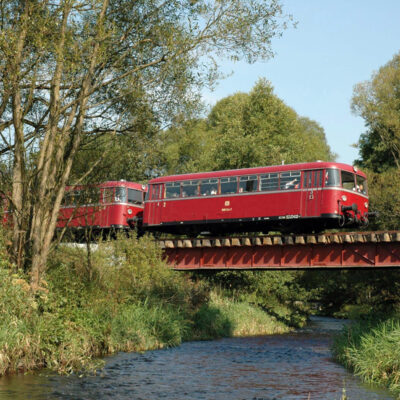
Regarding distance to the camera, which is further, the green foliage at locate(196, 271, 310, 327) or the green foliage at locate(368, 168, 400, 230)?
the green foliage at locate(368, 168, 400, 230)

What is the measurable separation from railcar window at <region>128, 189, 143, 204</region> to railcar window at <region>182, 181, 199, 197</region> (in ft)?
13.1

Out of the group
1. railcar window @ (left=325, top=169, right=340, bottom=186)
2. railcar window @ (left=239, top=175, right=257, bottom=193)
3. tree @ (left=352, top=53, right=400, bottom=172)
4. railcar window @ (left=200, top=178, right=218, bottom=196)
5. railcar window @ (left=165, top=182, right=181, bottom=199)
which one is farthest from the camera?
tree @ (left=352, top=53, right=400, bottom=172)

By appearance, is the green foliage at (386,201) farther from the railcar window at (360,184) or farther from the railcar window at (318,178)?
the railcar window at (318,178)

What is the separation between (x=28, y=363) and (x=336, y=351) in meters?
10.8

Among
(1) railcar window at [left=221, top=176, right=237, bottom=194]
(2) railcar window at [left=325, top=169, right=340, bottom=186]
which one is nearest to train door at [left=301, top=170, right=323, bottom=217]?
(2) railcar window at [left=325, top=169, right=340, bottom=186]

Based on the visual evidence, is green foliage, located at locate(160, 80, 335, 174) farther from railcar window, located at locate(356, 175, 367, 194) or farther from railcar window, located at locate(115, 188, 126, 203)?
railcar window, located at locate(356, 175, 367, 194)

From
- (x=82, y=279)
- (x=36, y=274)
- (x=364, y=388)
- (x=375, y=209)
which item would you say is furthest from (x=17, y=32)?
(x=375, y=209)

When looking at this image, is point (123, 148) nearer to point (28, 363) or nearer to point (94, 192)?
point (94, 192)

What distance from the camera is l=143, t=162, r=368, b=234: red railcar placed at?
86.5 ft

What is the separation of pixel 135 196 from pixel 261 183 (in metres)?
8.22

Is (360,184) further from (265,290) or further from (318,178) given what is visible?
(265,290)

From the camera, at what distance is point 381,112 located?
4522cm

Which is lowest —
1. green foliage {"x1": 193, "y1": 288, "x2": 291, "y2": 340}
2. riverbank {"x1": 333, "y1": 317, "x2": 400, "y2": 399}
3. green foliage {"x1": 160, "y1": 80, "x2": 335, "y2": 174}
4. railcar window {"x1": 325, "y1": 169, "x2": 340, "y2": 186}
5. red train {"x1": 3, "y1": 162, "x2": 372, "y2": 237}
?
green foliage {"x1": 193, "y1": 288, "x2": 291, "y2": 340}

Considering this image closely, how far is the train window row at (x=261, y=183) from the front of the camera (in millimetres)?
26406
